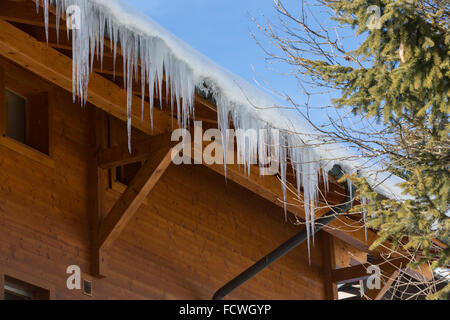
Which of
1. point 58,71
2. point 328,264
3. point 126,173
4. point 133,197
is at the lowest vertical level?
point 133,197

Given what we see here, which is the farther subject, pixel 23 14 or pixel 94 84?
pixel 94 84

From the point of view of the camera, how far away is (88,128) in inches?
312

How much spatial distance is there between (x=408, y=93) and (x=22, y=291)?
3884mm

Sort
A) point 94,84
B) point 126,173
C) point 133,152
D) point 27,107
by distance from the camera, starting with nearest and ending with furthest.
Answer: point 94,84 < point 133,152 < point 27,107 < point 126,173

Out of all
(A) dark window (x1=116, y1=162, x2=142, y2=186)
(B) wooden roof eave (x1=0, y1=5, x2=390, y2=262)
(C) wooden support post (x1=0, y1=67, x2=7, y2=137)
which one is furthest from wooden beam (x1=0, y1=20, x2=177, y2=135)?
(A) dark window (x1=116, y1=162, x2=142, y2=186)

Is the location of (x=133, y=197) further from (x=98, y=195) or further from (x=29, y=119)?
(x=29, y=119)

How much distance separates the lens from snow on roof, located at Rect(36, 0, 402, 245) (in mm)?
5625

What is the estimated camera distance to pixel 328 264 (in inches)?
416

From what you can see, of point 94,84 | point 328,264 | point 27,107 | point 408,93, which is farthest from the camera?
point 328,264

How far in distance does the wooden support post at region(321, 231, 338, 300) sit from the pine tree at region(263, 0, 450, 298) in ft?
19.1

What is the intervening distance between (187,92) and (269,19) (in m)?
1.08

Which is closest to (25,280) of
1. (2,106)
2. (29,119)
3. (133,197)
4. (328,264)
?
(133,197)
